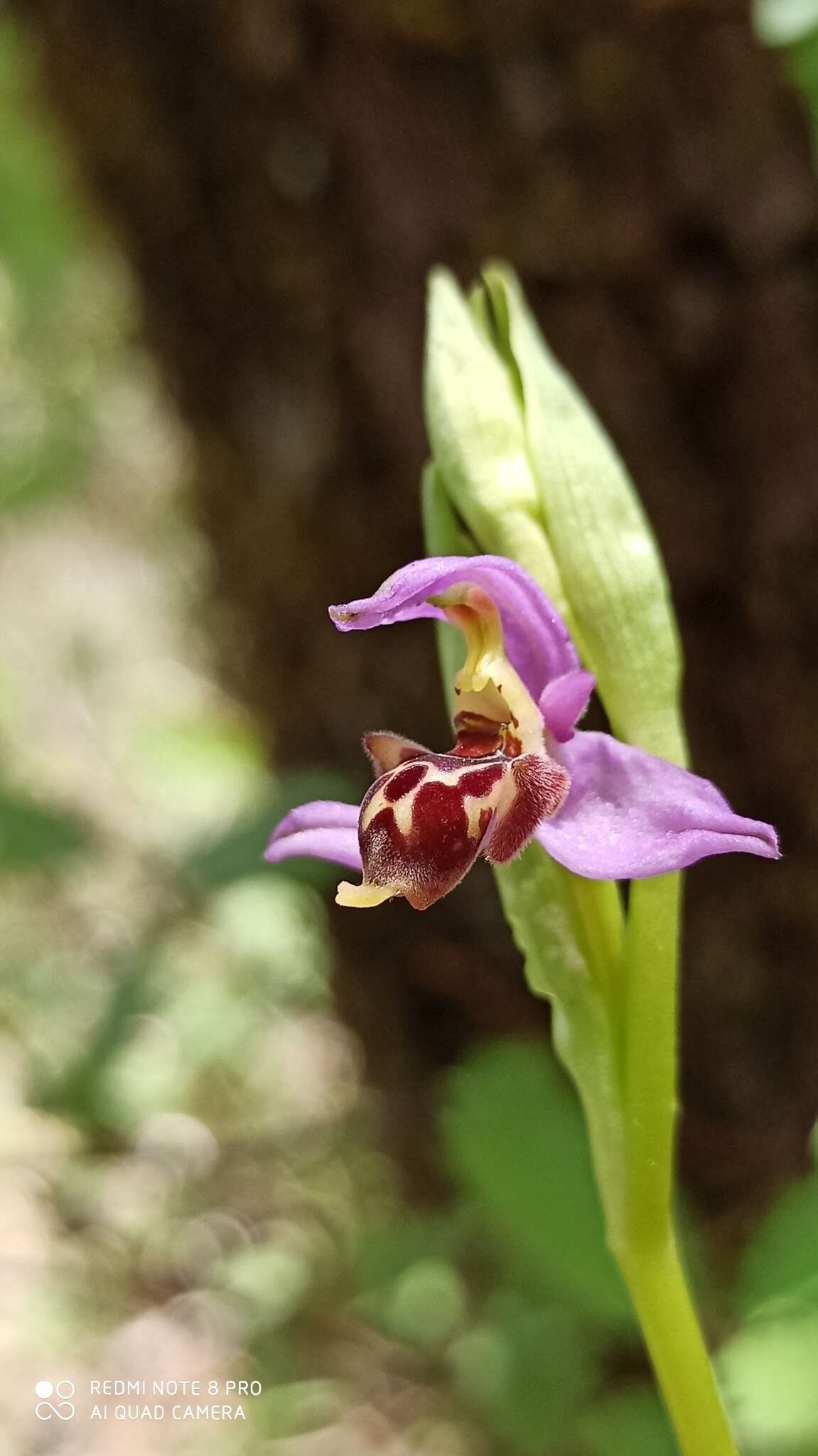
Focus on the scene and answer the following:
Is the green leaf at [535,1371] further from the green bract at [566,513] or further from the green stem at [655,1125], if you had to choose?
the green bract at [566,513]

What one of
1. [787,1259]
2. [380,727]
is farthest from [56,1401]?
[787,1259]

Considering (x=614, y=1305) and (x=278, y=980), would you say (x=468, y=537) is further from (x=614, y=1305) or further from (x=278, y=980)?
(x=278, y=980)

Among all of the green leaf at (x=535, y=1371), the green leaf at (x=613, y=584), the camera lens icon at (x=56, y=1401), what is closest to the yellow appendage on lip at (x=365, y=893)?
the green leaf at (x=613, y=584)

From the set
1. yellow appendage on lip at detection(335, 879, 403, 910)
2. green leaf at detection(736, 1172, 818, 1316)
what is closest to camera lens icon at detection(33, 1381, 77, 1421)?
green leaf at detection(736, 1172, 818, 1316)

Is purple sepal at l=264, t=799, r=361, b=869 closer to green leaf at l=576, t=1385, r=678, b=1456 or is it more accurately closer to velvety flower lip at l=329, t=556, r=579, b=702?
velvety flower lip at l=329, t=556, r=579, b=702

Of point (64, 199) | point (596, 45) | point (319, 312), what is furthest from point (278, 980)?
point (596, 45)

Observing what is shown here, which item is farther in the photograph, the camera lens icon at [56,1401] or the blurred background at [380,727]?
the camera lens icon at [56,1401]
